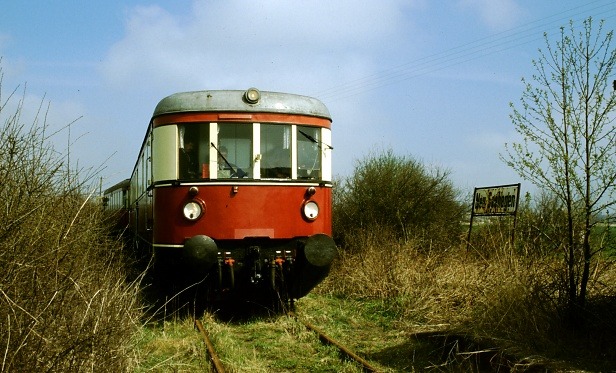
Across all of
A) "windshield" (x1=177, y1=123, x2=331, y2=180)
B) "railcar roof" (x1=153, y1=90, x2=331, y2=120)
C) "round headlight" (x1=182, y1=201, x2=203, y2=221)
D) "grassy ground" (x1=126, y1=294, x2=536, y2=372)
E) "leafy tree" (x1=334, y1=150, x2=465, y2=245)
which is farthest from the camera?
"leafy tree" (x1=334, y1=150, x2=465, y2=245)

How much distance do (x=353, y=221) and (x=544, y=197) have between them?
8.71 metres

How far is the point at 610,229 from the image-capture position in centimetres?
768

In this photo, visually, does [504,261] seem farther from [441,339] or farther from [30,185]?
[30,185]

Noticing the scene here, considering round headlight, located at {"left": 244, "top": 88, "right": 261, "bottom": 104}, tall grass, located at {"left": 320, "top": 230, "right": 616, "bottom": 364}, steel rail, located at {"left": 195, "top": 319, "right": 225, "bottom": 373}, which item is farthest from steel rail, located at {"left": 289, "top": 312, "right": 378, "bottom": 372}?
round headlight, located at {"left": 244, "top": 88, "right": 261, "bottom": 104}

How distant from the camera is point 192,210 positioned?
359 inches

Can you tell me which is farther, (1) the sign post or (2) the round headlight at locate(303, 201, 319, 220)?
(1) the sign post

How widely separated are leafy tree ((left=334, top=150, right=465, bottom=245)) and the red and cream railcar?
8667 mm

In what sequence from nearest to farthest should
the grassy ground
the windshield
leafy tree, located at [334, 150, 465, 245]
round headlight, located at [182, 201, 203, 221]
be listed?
the grassy ground → round headlight, located at [182, 201, 203, 221] → the windshield → leafy tree, located at [334, 150, 465, 245]

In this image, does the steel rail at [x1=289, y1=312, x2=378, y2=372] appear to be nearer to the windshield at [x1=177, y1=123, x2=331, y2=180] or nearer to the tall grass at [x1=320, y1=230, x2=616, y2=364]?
the tall grass at [x1=320, y1=230, x2=616, y2=364]

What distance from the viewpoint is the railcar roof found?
370 inches

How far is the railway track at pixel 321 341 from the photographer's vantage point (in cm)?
683

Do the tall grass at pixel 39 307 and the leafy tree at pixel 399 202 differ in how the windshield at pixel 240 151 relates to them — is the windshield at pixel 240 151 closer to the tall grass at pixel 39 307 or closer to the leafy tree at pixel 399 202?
the tall grass at pixel 39 307

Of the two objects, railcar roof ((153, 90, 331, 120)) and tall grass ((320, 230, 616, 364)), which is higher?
railcar roof ((153, 90, 331, 120))

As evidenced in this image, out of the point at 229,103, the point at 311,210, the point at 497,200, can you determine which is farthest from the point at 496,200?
the point at 229,103
